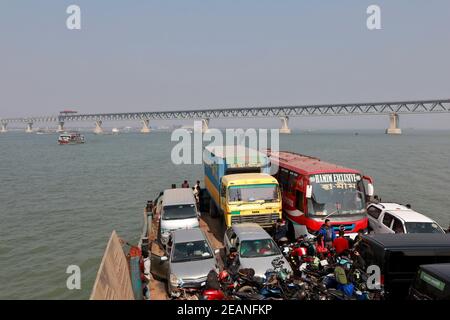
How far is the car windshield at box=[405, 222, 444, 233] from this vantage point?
40.1 feet

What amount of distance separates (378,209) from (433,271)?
892 centimetres

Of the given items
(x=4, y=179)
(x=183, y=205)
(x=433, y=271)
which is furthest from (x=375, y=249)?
(x=4, y=179)

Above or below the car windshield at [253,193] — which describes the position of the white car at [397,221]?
below

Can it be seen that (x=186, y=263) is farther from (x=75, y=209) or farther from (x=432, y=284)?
(x=75, y=209)

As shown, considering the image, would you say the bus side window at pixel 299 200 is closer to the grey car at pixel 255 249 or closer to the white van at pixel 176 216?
the grey car at pixel 255 249

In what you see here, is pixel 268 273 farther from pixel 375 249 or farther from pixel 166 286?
pixel 166 286

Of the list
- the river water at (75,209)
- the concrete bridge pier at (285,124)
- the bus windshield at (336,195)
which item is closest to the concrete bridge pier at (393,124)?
the concrete bridge pier at (285,124)

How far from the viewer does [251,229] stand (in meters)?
12.0

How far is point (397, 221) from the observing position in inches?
508

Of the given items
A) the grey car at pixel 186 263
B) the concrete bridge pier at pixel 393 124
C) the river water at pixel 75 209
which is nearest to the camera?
the grey car at pixel 186 263

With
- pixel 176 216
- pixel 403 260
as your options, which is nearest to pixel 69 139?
pixel 176 216

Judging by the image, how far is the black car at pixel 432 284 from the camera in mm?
5840

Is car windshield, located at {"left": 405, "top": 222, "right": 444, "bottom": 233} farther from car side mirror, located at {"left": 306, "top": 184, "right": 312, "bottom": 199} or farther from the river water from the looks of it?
the river water

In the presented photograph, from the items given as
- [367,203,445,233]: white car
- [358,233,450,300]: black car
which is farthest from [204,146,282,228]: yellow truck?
[358,233,450,300]: black car
